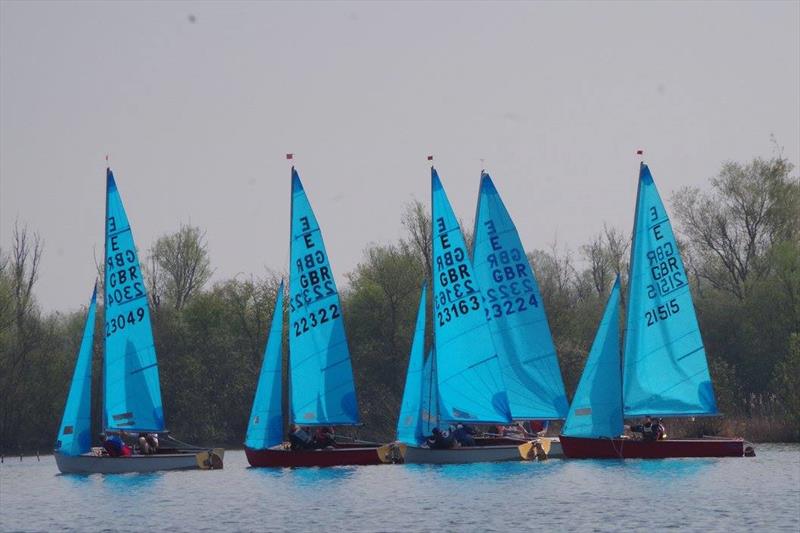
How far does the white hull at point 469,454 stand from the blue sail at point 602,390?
2159 millimetres

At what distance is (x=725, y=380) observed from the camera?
65.5m

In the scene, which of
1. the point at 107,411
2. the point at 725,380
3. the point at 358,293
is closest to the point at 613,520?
the point at 107,411

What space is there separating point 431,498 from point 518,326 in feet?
53.3

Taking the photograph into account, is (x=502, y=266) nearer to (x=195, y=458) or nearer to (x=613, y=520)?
(x=195, y=458)

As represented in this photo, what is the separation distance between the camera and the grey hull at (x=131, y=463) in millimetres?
49594

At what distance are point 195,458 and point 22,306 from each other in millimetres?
31732

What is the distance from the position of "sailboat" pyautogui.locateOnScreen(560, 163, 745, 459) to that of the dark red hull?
261 inches

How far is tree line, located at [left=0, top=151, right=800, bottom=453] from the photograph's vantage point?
73.1m

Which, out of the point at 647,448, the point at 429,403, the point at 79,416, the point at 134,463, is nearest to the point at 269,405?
the point at 134,463

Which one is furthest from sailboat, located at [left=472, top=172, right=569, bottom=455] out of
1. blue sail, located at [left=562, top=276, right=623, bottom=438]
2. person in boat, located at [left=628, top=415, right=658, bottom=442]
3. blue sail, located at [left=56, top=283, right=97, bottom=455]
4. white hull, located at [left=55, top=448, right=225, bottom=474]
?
blue sail, located at [left=56, top=283, right=97, bottom=455]

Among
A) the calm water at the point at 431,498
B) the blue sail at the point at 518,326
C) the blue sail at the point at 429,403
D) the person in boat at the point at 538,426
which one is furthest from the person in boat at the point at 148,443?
the person in boat at the point at 538,426

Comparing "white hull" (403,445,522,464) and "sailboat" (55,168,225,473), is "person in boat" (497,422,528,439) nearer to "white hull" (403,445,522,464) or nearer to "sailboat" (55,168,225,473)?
"white hull" (403,445,522,464)

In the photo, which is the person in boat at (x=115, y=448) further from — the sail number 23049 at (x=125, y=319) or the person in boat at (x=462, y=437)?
the person in boat at (x=462, y=437)

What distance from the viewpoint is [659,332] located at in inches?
2005
